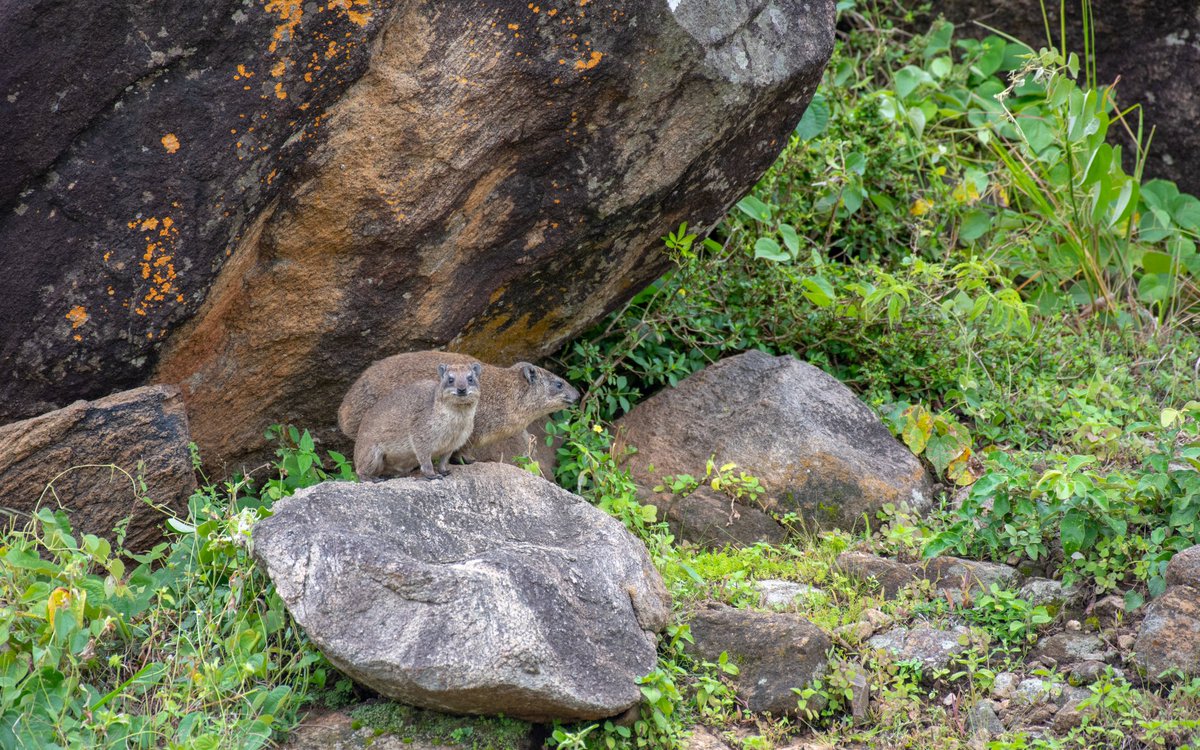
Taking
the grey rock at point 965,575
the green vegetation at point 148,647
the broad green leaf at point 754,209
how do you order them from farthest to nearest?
the broad green leaf at point 754,209 → the grey rock at point 965,575 → the green vegetation at point 148,647

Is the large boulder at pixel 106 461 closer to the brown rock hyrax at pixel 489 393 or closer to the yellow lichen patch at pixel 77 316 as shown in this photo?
the yellow lichen patch at pixel 77 316

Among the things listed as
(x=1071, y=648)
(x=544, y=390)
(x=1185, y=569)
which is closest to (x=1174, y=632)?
(x=1185, y=569)

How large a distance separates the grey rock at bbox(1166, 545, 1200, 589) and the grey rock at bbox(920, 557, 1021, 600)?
2.60 ft

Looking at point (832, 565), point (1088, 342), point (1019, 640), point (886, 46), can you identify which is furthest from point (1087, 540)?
point (886, 46)

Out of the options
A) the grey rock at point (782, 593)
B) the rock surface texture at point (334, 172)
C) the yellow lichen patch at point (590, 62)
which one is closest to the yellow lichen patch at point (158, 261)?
the rock surface texture at point (334, 172)

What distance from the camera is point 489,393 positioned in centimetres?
693

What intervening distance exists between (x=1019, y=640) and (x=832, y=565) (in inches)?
42.9

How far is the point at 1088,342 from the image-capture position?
28.1 feet

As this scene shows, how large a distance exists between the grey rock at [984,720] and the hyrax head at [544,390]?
9.48 ft

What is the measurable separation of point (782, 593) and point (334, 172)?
3.13 m

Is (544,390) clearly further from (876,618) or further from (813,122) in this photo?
(813,122)

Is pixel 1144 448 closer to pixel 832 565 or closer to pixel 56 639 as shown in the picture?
pixel 832 565

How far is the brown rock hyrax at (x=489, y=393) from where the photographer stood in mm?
6574

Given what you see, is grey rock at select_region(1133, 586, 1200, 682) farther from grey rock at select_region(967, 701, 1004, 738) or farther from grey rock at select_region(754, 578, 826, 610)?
grey rock at select_region(754, 578, 826, 610)
